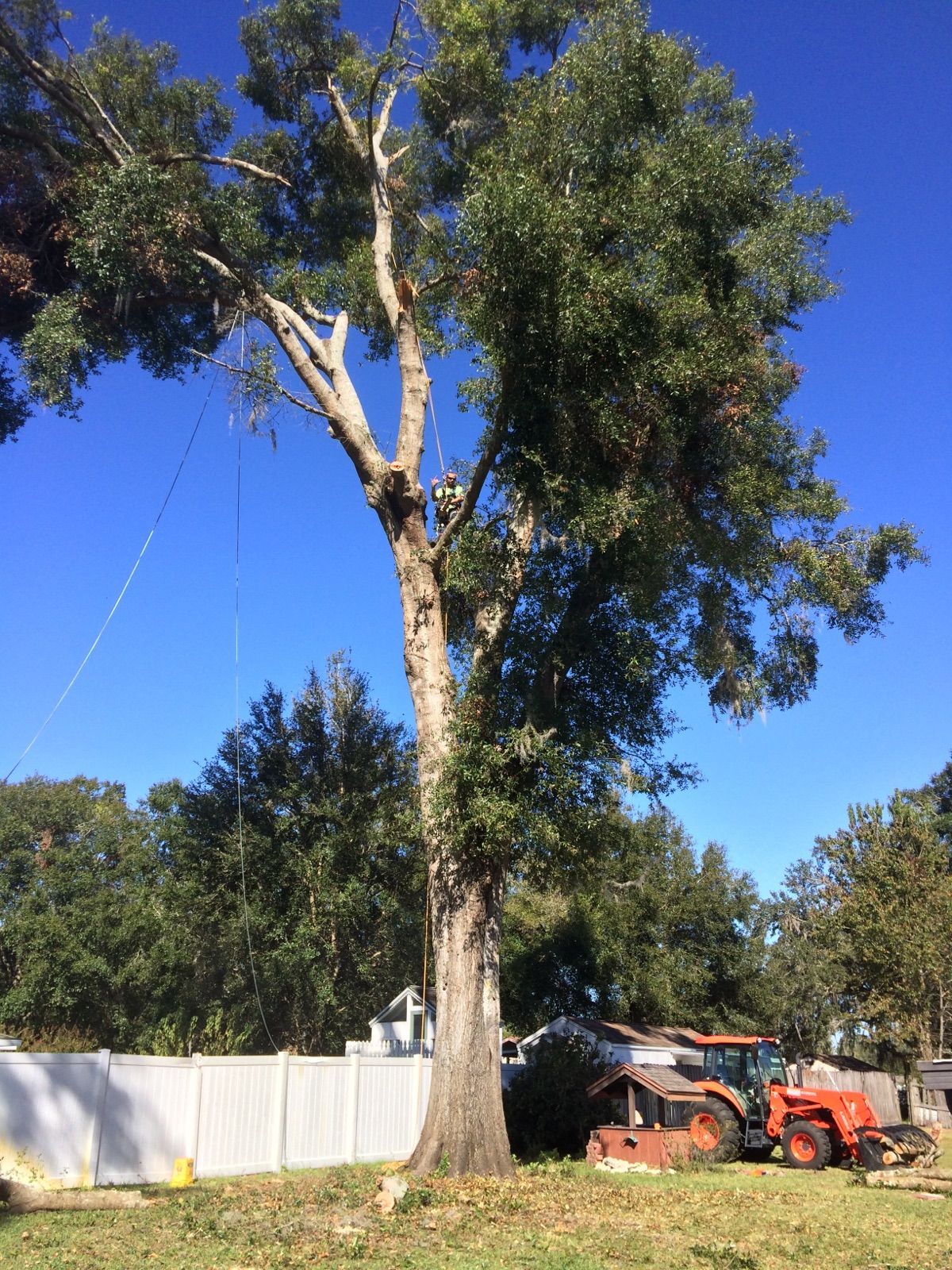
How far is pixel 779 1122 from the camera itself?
15758 millimetres

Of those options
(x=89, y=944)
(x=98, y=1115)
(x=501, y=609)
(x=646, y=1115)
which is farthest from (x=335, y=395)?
(x=89, y=944)

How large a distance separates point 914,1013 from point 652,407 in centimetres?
2581

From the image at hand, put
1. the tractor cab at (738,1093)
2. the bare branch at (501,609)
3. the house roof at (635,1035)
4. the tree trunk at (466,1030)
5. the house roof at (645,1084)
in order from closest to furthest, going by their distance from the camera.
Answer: the tree trunk at (466,1030) → the bare branch at (501,609) → the house roof at (645,1084) → the tractor cab at (738,1093) → the house roof at (635,1035)

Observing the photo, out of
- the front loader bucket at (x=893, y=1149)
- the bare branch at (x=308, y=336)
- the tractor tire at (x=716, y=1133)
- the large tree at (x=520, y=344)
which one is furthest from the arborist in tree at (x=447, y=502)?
the front loader bucket at (x=893, y=1149)

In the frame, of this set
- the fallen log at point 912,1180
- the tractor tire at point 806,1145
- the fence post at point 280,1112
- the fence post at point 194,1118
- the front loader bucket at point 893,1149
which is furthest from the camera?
the tractor tire at point 806,1145

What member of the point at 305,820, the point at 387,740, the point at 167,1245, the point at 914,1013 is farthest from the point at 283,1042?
the point at 914,1013

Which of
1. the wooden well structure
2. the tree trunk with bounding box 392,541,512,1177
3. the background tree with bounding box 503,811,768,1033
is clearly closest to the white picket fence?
the tree trunk with bounding box 392,541,512,1177

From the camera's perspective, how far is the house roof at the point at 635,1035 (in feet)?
80.0

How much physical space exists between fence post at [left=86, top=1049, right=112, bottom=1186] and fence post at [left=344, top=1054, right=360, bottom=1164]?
15.3ft

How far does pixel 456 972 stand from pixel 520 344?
797 cm

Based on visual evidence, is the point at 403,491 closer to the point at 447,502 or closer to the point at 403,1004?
the point at 447,502

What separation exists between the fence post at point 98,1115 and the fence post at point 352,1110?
4654mm

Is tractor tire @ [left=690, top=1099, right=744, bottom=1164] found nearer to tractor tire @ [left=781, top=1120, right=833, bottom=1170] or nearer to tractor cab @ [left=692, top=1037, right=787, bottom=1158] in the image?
tractor cab @ [left=692, top=1037, right=787, bottom=1158]

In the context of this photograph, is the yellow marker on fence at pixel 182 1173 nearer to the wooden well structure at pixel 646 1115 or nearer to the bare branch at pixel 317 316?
the wooden well structure at pixel 646 1115
